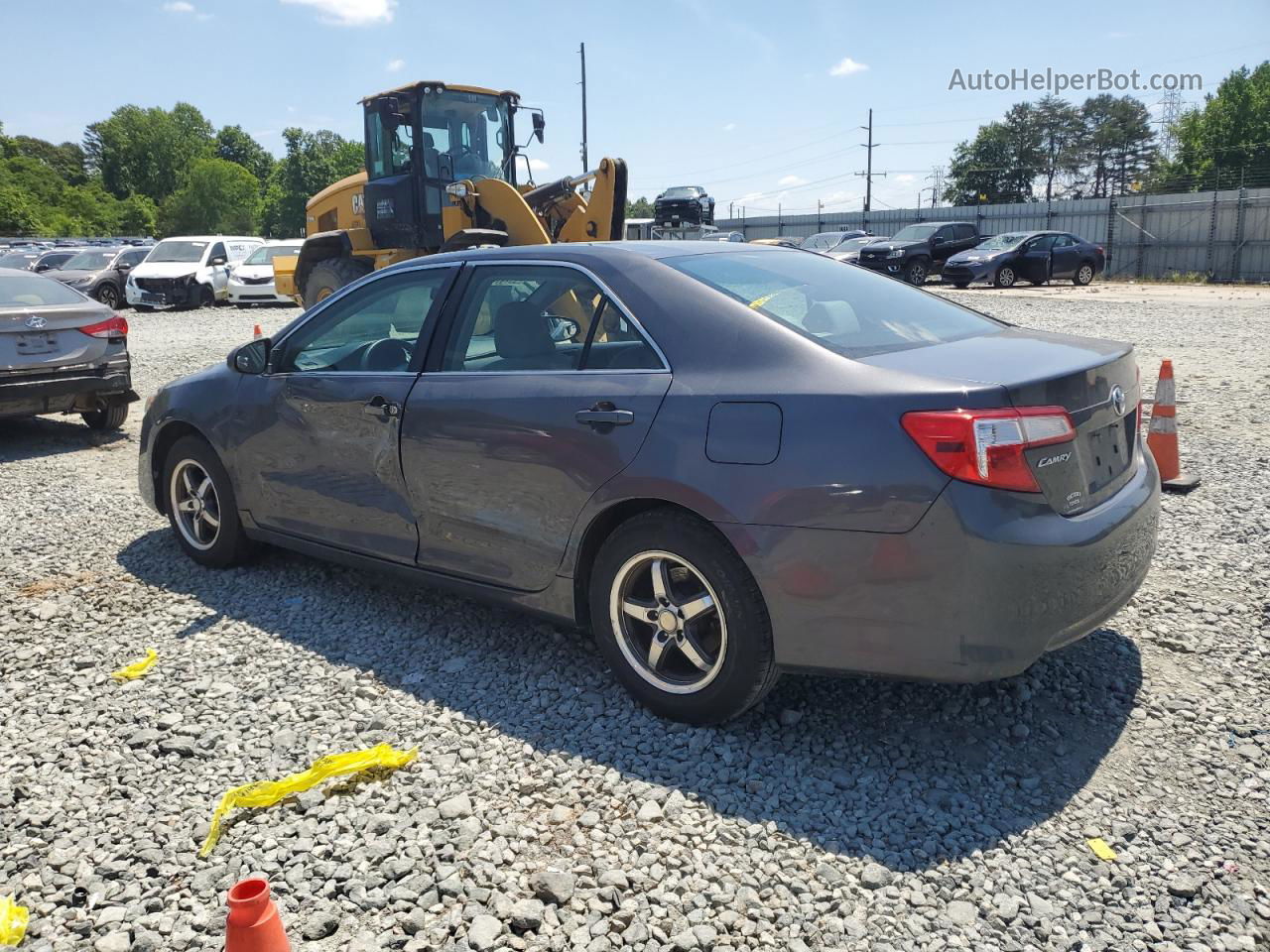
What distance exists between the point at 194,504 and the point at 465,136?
393 inches

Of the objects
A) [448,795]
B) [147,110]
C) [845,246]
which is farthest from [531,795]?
[147,110]

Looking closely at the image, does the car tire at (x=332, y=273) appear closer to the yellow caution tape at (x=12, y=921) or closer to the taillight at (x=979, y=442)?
the yellow caution tape at (x=12, y=921)

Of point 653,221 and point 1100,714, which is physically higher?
point 653,221

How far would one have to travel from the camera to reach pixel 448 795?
3141mm

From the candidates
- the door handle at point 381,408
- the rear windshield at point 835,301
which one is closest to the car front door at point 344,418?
the door handle at point 381,408

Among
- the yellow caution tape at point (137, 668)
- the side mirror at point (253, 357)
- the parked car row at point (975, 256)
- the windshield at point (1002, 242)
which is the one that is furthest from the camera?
the windshield at point (1002, 242)

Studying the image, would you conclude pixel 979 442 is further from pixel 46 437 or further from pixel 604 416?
pixel 46 437

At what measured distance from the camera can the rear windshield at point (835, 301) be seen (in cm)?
343

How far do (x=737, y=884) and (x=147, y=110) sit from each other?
14698 centimetres

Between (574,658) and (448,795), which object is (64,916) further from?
(574,658)

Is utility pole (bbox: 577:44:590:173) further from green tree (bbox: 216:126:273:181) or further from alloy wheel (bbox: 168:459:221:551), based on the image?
green tree (bbox: 216:126:273:181)

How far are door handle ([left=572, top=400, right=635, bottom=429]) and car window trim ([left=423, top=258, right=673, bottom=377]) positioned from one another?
15cm

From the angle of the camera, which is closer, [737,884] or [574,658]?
[737,884]

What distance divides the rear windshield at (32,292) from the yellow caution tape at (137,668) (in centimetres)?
568
